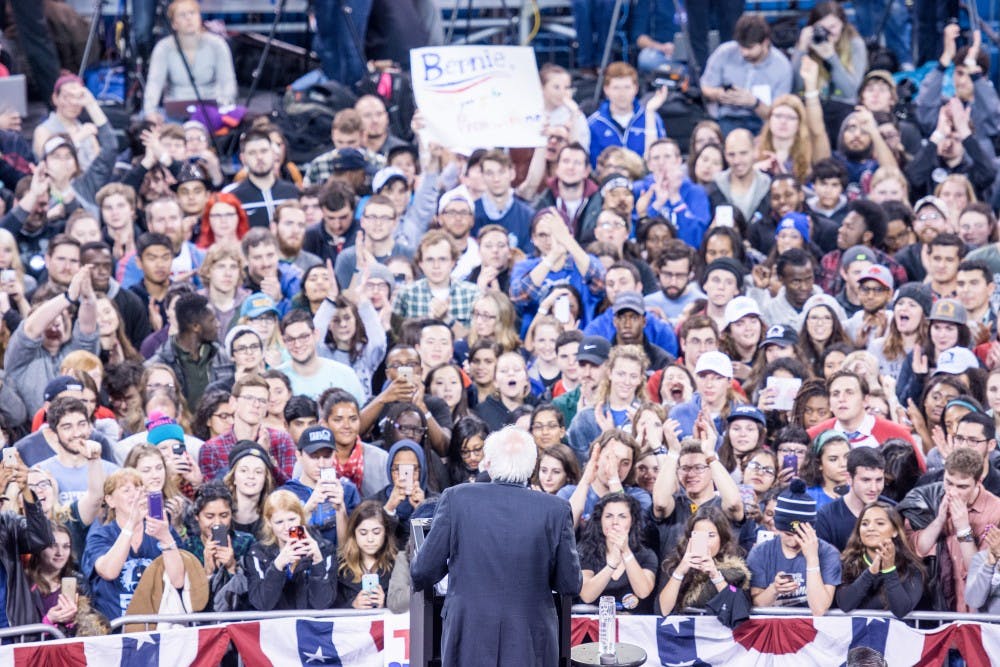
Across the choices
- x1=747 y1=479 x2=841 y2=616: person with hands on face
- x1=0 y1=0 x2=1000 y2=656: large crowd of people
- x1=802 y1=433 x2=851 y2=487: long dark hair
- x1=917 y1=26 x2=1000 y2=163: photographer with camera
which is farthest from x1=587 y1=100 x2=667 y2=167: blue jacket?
x1=747 y1=479 x2=841 y2=616: person with hands on face

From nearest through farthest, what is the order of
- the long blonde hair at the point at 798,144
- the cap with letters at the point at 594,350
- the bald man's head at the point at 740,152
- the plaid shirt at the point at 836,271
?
1. the cap with letters at the point at 594,350
2. the plaid shirt at the point at 836,271
3. the bald man's head at the point at 740,152
4. the long blonde hair at the point at 798,144

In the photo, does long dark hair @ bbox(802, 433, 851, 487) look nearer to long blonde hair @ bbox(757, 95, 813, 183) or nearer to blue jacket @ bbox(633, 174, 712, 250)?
blue jacket @ bbox(633, 174, 712, 250)

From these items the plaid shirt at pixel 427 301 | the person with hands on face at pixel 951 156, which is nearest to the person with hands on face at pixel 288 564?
the plaid shirt at pixel 427 301

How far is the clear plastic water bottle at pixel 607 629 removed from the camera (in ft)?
26.2

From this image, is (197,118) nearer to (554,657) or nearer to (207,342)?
(207,342)

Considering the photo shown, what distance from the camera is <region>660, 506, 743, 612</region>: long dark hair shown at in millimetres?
9117

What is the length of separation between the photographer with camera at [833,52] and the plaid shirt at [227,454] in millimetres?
6290

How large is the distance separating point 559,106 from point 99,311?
435cm

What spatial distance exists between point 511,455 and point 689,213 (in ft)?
18.3

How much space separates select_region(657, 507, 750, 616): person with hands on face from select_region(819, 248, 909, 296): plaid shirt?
3433mm

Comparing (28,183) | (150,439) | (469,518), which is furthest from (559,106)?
(469,518)

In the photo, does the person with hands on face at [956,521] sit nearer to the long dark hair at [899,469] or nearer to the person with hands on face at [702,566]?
the long dark hair at [899,469]

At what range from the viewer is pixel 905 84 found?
15500 mm

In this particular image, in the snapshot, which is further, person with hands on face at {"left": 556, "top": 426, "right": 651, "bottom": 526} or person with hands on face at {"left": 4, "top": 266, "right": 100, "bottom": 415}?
person with hands on face at {"left": 4, "top": 266, "right": 100, "bottom": 415}
